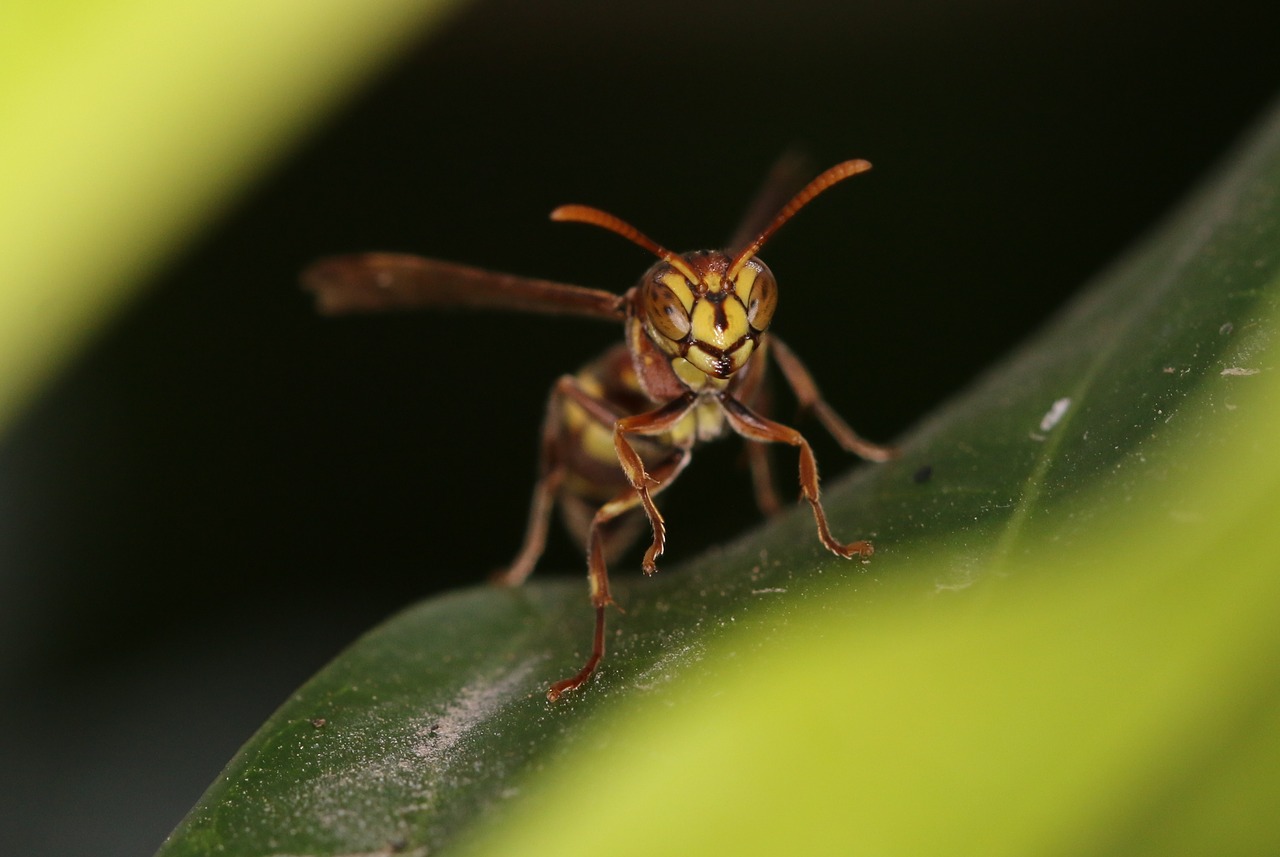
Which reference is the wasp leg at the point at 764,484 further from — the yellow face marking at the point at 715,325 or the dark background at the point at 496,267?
the yellow face marking at the point at 715,325

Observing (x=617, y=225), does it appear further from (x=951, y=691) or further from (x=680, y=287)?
(x=951, y=691)

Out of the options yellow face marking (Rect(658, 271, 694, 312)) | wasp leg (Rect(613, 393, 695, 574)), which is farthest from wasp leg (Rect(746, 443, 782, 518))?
yellow face marking (Rect(658, 271, 694, 312))

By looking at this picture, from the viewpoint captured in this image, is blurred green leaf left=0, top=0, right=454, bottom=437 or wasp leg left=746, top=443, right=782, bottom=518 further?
wasp leg left=746, top=443, right=782, bottom=518

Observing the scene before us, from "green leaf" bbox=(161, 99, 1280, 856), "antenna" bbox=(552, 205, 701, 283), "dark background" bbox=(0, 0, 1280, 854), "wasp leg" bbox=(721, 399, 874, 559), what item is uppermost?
"dark background" bbox=(0, 0, 1280, 854)

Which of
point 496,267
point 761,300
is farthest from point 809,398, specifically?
point 496,267

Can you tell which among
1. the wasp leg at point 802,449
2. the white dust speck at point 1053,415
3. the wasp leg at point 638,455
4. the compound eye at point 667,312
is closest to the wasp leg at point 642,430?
the wasp leg at point 638,455

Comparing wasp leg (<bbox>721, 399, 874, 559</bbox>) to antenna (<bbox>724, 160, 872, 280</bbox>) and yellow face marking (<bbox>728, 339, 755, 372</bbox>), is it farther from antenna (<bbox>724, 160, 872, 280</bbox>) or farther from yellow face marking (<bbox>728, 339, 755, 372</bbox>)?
antenna (<bbox>724, 160, 872, 280</bbox>)

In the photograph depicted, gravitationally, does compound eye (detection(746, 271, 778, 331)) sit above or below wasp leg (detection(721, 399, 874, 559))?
above

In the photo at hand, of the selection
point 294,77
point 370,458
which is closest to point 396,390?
point 370,458
